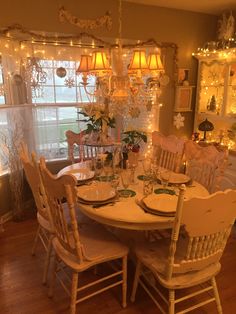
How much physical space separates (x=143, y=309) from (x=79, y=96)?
265cm

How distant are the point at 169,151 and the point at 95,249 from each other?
142 cm

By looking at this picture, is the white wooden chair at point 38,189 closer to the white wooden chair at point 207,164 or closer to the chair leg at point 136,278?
the chair leg at point 136,278

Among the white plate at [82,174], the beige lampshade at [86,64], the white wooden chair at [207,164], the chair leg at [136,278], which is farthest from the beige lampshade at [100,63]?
the chair leg at [136,278]

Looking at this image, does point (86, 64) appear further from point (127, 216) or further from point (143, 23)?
point (143, 23)

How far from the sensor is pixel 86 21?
3248 millimetres

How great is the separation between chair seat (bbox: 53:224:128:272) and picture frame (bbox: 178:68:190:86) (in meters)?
2.78

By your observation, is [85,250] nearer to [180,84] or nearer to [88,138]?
[88,138]

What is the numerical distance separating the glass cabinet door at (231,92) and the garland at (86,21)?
169cm

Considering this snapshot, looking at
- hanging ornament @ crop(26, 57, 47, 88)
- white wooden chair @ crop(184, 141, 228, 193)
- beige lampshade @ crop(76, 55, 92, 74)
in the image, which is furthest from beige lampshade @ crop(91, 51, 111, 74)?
hanging ornament @ crop(26, 57, 47, 88)

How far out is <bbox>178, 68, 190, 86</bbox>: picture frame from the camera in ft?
13.1

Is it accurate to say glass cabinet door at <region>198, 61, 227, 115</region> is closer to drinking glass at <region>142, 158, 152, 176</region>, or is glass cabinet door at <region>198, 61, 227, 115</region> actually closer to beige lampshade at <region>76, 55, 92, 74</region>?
drinking glass at <region>142, 158, 152, 176</region>

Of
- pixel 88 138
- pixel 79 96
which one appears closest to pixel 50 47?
pixel 79 96

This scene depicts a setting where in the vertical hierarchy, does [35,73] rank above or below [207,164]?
above

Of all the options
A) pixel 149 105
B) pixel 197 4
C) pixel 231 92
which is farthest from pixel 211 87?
pixel 197 4
